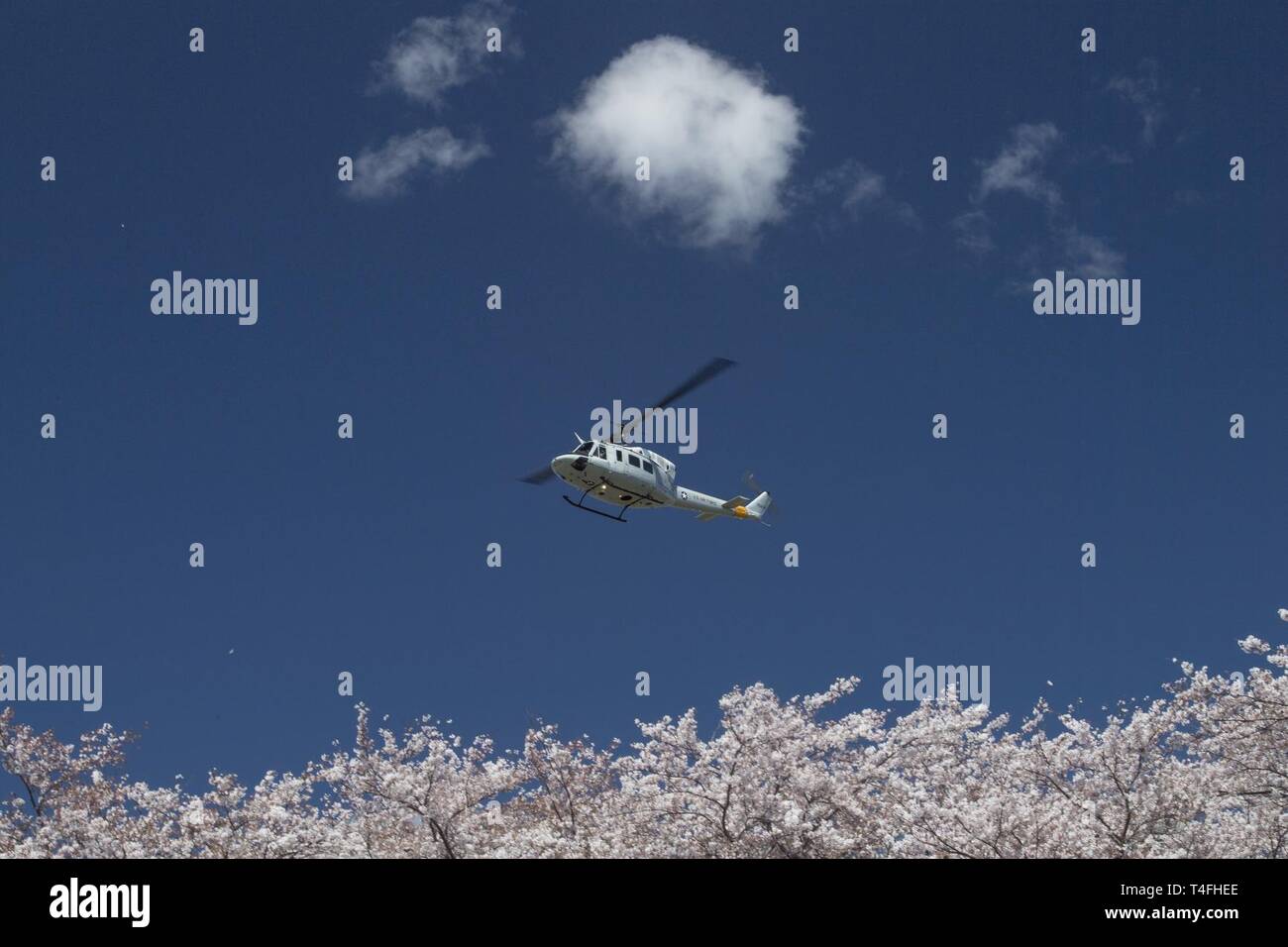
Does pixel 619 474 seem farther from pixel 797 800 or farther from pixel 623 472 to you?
pixel 797 800

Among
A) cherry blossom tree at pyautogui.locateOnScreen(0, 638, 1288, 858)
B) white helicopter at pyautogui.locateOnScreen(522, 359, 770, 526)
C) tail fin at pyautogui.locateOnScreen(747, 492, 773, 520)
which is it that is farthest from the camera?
tail fin at pyautogui.locateOnScreen(747, 492, 773, 520)

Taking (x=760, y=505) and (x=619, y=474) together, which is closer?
(x=619, y=474)

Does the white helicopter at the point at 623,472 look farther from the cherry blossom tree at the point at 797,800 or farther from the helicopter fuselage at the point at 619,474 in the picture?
the cherry blossom tree at the point at 797,800

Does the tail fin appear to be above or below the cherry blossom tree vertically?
above

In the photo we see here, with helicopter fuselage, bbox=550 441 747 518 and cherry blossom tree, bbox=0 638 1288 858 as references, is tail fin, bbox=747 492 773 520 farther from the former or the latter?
cherry blossom tree, bbox=0 638 1288 858

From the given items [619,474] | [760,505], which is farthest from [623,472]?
[760,505]

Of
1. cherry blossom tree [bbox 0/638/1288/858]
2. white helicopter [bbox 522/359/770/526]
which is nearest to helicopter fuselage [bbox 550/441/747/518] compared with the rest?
white helicopter [bbox 522/359/770/526]
